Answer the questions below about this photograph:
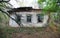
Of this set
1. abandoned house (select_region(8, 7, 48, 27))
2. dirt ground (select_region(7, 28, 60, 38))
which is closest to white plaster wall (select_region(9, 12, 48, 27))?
abandoned house (select_region(8, 7, 48, 27))

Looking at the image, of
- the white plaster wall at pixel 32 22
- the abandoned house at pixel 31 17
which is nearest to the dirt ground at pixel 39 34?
the white plaster wall at pixel 32 22

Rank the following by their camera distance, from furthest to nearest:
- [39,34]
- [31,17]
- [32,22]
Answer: [31,17] → [32,22] → [39,34]

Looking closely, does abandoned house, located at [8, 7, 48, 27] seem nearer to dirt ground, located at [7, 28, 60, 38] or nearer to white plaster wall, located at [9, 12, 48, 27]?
white plaster wall, located at [9, 12, 48, 27]

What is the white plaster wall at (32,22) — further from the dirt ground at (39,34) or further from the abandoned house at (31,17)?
the dirt ground at (39,34)

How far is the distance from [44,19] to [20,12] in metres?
1.66

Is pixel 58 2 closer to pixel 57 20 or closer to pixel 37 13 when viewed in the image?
pixel 57 20

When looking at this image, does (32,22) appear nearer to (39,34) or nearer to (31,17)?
(31,17)

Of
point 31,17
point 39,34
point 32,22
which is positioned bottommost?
point 39,34

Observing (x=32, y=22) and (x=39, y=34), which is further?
(x=32, y=22)

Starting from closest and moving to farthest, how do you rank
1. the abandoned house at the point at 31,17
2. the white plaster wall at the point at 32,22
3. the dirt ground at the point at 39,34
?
the dirt ground at the point at 39,34
the white plaster wall at the point at 32,22
the abandoned house at the point at 31,17

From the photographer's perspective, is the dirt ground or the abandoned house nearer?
the dirt ground

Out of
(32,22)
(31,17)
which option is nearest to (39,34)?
(32,22)

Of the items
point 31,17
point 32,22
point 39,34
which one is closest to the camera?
point 39,34

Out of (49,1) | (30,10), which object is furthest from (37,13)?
(49,1)
